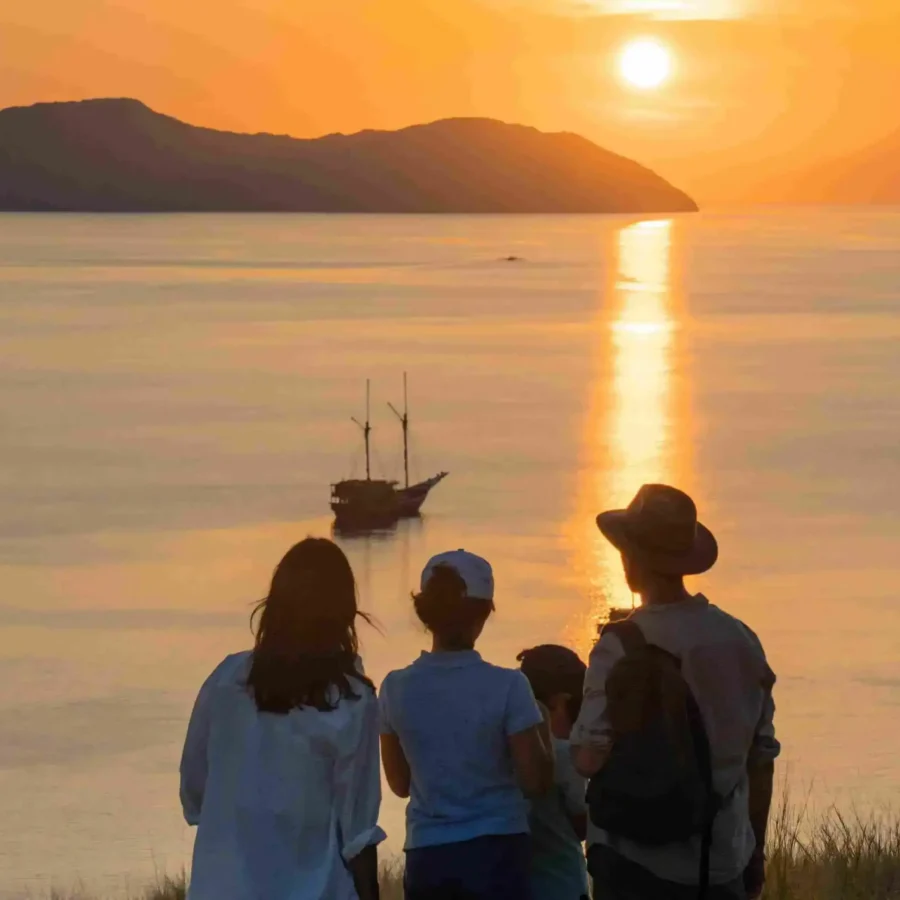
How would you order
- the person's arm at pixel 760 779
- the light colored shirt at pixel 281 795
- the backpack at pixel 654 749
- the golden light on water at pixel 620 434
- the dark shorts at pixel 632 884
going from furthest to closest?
the golden light on water at pixel 620 434
the person's arm at pixel 760 779
the dark shorts at pixel 632 884
the backpack at pixel 654 749
the light colored shirt at pixel 281 795

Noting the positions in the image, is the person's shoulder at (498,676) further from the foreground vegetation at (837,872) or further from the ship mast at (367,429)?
the ship mast at (367,429)

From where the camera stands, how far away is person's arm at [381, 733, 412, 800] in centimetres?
393

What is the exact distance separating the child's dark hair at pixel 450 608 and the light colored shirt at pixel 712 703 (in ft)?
1.20

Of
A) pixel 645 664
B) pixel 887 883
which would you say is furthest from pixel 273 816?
pixel 887 883

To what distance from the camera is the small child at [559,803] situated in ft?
13.1

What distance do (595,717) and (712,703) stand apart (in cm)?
24

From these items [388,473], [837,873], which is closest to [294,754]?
[837,873]

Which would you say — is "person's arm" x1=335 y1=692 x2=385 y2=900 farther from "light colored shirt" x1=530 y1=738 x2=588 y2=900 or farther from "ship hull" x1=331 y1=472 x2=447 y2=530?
"ship hull" x1=331 y1=472 x2=447 y2=530

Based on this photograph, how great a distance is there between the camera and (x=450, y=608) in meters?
3.81

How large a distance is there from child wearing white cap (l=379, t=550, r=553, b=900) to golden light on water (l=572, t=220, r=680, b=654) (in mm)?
1468

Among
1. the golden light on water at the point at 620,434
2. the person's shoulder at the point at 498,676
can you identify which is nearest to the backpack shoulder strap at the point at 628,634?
the person's shoulder at the point at 498,676

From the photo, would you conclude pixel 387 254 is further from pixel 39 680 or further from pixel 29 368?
pixel 39 680

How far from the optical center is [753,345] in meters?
80.7

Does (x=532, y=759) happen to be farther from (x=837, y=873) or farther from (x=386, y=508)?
(x=386, y=508)
